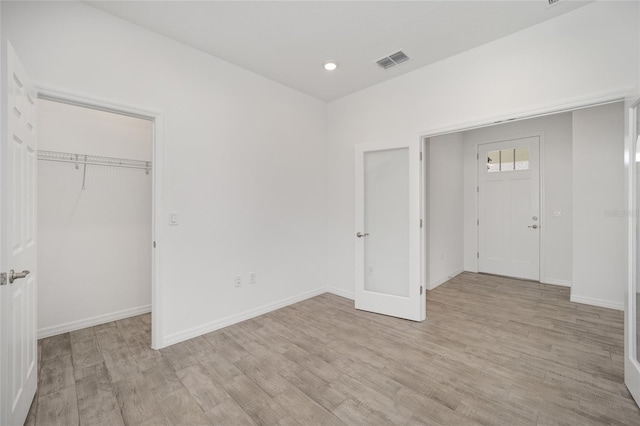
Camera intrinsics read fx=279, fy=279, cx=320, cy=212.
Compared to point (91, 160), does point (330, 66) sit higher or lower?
higher

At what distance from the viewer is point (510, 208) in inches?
196

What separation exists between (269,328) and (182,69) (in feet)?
9.20

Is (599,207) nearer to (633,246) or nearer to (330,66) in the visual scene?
(633,246)

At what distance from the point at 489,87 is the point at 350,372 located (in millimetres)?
2911

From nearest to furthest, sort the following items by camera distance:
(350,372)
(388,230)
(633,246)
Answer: (633,246), (350,372), (388,230)

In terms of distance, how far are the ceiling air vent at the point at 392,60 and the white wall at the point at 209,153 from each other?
4.04 feet

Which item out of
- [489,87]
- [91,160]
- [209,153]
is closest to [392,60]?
[489,87]

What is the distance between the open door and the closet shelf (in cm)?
453

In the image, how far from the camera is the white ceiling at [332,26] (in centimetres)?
222

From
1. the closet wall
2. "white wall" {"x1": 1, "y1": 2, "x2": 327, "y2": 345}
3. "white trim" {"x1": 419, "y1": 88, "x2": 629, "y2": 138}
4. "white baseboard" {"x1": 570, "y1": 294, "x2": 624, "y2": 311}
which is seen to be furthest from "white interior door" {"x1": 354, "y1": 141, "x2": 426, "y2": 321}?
the closet wall

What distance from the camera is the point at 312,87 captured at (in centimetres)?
373

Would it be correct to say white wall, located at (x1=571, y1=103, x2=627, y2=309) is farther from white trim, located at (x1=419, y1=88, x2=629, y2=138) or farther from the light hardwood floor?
white trim, located at (x1=419, y1=88, x2=629, y2=138)

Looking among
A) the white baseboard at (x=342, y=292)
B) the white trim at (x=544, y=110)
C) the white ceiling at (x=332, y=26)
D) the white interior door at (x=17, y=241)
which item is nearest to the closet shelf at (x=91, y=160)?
the white interior door at (x=17, y=241)

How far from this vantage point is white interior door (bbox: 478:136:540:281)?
4.74 metres
